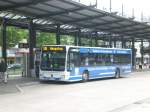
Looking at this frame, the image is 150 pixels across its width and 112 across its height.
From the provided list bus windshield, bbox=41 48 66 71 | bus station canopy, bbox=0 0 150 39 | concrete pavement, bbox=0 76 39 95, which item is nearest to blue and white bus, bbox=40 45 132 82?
bus windshield, bbox=41 48 66 71

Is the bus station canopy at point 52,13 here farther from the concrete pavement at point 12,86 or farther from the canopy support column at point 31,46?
the concrete pavement at point 12,86

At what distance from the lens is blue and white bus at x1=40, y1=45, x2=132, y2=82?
89.1 ft

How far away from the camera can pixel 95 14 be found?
3331 cm

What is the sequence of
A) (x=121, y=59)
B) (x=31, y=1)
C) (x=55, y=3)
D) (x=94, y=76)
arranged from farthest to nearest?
(x=121, y=59) < (x=94, y=76) < (x=55, y=3) < (x=31, y=1)

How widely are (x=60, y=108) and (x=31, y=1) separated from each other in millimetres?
12877

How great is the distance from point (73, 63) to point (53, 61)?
141 centimetres

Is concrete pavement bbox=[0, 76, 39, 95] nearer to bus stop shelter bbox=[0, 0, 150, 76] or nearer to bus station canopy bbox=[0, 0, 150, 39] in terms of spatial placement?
bus stop shelter bbox=[0, 0, 150, 76]

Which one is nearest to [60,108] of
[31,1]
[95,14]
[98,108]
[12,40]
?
[98,108]

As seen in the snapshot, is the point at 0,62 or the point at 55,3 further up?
the point at 55,3

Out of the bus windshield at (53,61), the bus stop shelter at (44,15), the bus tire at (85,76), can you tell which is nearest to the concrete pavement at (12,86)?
the bus windshield at (53,61)

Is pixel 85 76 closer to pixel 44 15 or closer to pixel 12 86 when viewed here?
pixel 44 15

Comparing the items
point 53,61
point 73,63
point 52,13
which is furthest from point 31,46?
point 73,63

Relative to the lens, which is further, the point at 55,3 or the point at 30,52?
the point at 30,52

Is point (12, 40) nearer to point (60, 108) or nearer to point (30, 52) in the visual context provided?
point (30, 52)
